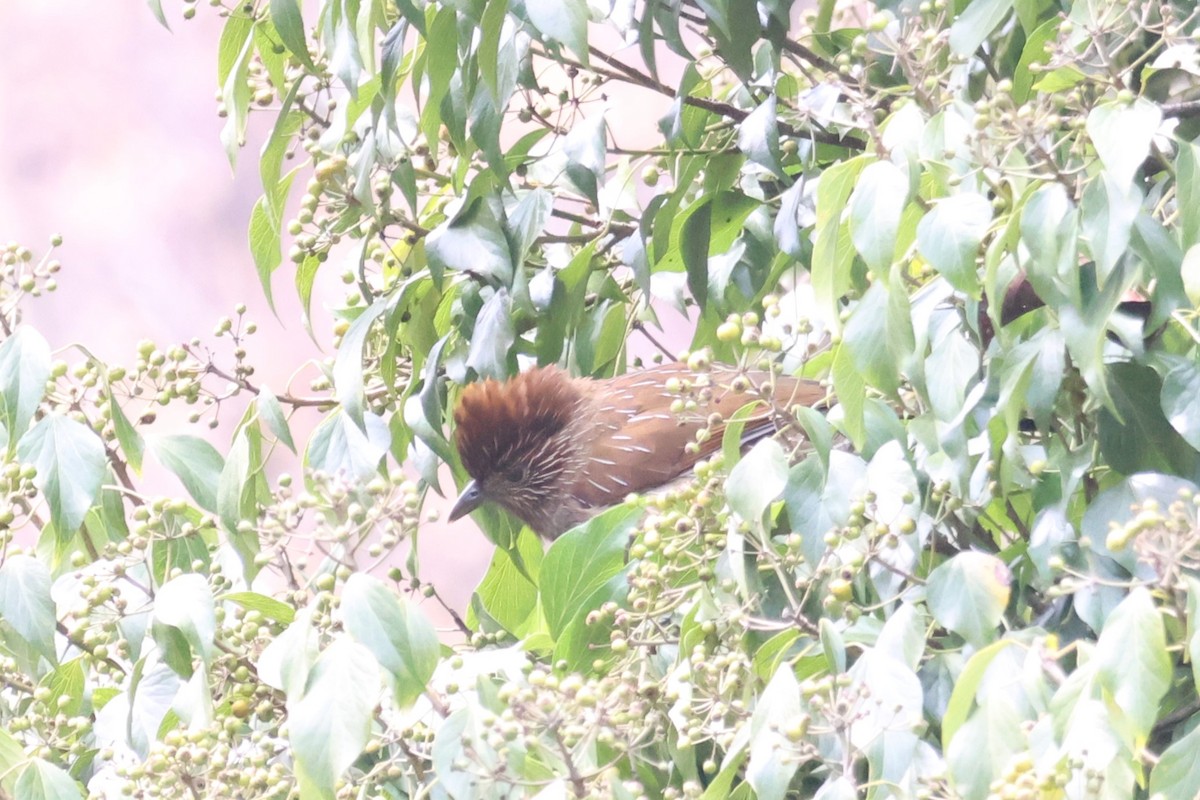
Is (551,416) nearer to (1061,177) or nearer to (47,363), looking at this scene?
(47,363)

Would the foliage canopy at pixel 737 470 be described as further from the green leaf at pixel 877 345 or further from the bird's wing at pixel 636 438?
the bird's wing at pixel 636 438

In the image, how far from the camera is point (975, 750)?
1.40 m

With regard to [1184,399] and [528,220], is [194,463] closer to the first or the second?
[528,220]

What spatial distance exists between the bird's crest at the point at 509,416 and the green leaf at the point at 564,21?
1.73m

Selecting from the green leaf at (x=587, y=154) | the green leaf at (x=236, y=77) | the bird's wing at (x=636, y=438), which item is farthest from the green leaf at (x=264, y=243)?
the bird's wing at (x=636, y=438)

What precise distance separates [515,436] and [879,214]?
2291 millimetres

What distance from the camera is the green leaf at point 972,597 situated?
1.71 metres

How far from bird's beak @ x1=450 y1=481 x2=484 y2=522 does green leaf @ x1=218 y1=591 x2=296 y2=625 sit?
4.30 ft

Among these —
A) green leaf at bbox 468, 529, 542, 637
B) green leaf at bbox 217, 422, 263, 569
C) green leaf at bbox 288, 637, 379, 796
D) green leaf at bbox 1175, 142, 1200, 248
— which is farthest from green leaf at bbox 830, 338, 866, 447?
green leaf at bbox 468, 529, 542, 637

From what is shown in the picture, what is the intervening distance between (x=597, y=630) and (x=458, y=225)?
0.76m

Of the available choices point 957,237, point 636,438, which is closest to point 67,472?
point 957,237

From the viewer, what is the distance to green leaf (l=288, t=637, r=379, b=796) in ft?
4.93

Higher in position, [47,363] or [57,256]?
[57,256]

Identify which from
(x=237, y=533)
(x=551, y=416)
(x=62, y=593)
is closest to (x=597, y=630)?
(x=237, y=533)
